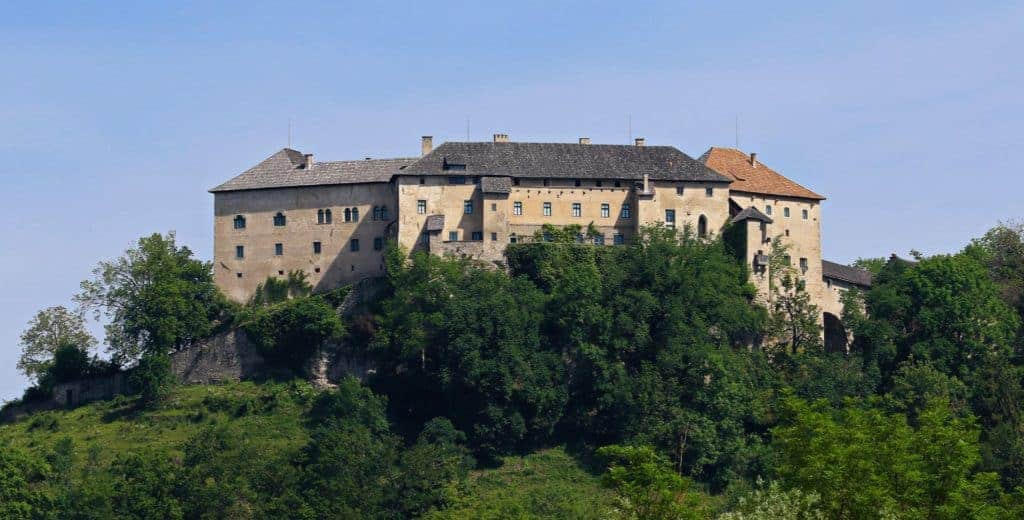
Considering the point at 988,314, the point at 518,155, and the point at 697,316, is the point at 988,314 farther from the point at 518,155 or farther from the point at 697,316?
the point at 518,155

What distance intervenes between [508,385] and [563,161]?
17455mm

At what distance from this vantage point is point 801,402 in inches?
3051

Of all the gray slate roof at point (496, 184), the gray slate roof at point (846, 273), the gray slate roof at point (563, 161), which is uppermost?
the gray slate roof at point (563, 161)

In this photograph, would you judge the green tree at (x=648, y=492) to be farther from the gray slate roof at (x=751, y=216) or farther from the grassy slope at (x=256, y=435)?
the gray slate roof at (x=751, y=216)

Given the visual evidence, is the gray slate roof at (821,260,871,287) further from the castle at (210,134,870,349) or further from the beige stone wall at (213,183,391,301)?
the beige stone wall at (213,183,391,301)

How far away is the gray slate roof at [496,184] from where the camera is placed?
103m

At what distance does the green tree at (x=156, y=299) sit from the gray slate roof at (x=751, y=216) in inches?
1094

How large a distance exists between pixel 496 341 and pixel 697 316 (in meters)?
10.3

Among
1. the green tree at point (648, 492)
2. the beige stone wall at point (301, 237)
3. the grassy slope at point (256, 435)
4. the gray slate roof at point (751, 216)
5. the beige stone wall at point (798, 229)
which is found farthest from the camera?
the beige stone wall at point (798, 229)

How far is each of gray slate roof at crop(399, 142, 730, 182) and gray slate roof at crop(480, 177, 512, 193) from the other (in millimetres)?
469

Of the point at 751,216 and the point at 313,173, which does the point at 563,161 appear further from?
the point at 313,173

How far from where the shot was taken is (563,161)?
106 m

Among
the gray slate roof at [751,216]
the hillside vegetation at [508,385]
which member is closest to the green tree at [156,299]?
the hillside vegetation at [508,385]

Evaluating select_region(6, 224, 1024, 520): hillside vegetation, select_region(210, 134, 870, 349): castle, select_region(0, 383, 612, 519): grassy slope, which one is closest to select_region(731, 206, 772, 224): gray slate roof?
select_region(210, 134, 870, 349): castle
